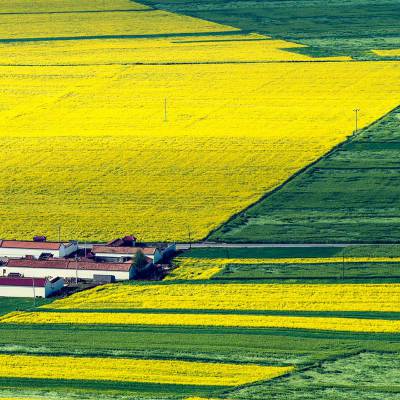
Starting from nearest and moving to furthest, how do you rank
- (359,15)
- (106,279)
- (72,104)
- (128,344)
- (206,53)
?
(128,344)
(106,279)
(72,104)
(206,53)
(359,15)

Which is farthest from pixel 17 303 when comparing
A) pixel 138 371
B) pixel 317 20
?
pixel 317 20

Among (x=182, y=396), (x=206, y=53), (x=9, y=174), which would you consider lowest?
(x=182, y=396)

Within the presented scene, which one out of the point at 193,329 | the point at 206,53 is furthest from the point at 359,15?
the point at 193,329

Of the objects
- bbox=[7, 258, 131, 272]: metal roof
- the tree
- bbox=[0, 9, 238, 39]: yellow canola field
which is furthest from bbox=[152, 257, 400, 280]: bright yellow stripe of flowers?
bbox=[0, 9, 238, 39]: yellow canola field

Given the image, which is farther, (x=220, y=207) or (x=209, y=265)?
(x=220, y=207)

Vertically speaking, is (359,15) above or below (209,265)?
above

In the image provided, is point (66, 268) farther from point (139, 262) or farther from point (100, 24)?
point (100, 24)

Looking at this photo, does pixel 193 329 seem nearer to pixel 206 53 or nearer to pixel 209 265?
pixel 209 265

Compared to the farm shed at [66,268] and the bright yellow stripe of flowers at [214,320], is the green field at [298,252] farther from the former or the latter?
the bright yellow stripe of flowers at [214,320]

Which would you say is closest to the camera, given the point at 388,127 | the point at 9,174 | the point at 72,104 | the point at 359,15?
the point at 9,174

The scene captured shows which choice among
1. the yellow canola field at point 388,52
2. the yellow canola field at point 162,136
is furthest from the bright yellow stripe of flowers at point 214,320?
the yellow canola field at point 388,52
